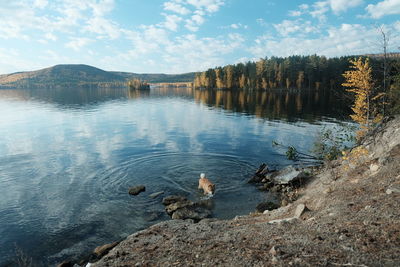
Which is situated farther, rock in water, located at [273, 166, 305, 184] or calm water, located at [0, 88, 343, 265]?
rock in water, located at [273, 166, 305, 184]

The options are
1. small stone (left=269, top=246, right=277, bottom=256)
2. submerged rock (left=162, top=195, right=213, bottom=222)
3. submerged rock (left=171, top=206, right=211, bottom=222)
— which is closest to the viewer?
small stone (left=269, top=246, right=277, bottom=256)

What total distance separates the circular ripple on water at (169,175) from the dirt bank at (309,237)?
749 cm

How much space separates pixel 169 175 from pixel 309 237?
1753 cm

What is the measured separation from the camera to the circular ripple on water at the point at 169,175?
21.4 meters

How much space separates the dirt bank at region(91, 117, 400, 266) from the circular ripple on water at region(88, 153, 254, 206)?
749cm

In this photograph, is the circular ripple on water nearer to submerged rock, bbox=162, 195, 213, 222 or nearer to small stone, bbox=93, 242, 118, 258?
submerged rock, bbox=162, 195, 213, 222

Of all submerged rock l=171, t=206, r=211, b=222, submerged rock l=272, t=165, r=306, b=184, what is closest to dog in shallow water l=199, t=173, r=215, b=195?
submerged rock l=171, t=206, r=211, b=222

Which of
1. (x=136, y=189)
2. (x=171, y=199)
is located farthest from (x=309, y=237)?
(x=136, y=189)

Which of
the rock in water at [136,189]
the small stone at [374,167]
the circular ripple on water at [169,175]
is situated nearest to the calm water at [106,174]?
the circular ripple on water at [169,175]

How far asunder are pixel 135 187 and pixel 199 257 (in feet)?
45.2

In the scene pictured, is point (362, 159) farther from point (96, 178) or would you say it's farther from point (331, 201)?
point (96, 178)

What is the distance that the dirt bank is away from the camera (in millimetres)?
7445

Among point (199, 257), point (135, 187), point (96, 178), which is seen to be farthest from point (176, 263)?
point (96, 178)

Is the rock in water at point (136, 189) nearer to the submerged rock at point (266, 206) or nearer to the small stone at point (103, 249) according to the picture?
the small stone at point (103, 249)
